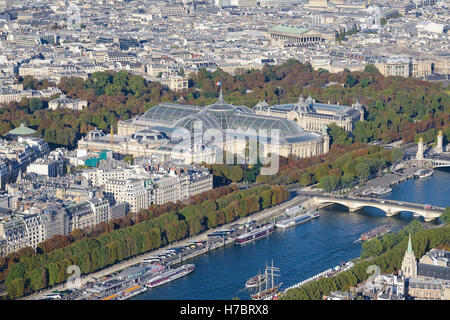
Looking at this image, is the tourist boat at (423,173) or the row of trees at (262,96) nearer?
the tourist boat at (423,173)

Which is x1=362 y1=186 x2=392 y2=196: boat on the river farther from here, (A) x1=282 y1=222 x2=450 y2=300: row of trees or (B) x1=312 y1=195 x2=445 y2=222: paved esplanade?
(A) x1=282 y1=222 x2=450 y2=300: row of trees

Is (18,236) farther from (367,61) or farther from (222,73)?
(367,61)

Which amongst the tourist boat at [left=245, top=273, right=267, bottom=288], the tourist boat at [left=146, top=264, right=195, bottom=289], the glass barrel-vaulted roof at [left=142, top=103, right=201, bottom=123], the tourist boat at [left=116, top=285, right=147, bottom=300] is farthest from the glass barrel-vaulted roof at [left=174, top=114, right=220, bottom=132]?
the tourist boat at [left=116, top=285, right=147, bottom=300]

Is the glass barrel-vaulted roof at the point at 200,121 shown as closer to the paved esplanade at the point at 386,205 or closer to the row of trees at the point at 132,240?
the row of trees at the point at 132,240

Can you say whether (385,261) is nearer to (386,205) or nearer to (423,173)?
(386,205)

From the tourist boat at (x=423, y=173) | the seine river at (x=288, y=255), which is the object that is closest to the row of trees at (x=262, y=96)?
the tourist boat at (x=423, y=173)
